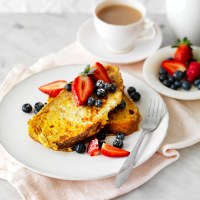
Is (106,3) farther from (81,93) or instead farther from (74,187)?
(74,187)

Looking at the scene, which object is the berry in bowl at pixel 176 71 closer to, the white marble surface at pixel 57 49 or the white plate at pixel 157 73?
the white plate at pixel 157 73

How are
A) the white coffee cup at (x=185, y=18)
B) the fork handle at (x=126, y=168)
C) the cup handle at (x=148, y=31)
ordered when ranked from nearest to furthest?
the fork handle at (x=126, y=168)
the white coffee cup at (x=185, y=18)
the cup handle at (x=148, y=31)

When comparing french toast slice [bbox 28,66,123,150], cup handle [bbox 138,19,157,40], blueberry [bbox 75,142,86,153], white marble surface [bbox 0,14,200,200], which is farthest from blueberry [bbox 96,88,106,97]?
cup handle [bbox 138,19,157,40]

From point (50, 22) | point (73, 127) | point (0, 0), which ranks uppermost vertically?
point (73, 127)

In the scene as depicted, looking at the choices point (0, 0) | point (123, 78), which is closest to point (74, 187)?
point (123, 78)

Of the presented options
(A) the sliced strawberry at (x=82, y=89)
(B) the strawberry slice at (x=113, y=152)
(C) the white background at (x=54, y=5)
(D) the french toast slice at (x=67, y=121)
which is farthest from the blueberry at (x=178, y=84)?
(C) the white background at (x=54, y=5)
